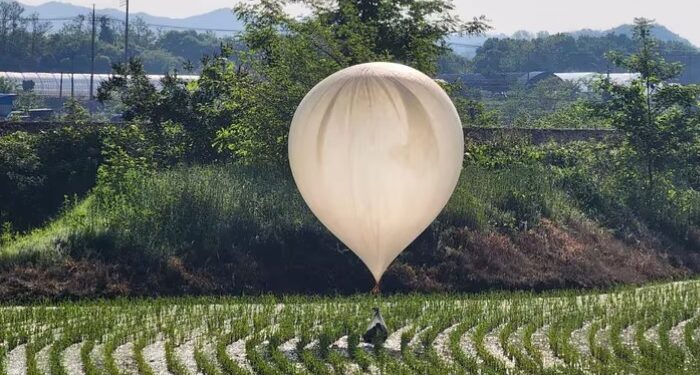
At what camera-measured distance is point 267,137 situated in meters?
34.0

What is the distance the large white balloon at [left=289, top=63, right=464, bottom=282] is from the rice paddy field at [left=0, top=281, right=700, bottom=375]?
2039 mm

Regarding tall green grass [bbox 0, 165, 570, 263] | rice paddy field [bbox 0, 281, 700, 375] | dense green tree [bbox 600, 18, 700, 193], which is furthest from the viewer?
dense green tree [bbox 600, 18, 700, 193]

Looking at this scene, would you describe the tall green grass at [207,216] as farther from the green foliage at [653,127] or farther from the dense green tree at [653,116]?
the dense green tree at [653,116]

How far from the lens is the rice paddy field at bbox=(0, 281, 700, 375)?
706 inches

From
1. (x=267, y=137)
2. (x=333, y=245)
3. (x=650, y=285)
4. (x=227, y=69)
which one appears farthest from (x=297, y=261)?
(x=227, y=69)

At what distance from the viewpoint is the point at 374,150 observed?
18.3m

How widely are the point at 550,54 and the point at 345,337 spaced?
528 feet

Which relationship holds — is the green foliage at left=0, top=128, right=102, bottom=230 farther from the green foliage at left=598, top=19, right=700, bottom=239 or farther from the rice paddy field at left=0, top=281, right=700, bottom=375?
the green foliage at left=598, top=19, right=700, bottom=239

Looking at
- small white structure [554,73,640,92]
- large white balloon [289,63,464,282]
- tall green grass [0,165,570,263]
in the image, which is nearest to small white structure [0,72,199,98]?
small white structure [554,73,640,92]

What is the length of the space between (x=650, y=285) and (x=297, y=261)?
892cm

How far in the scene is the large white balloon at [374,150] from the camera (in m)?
18.3

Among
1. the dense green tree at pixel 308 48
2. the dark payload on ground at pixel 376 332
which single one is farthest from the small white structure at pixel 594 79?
the dark payload on ground at pixel 376 332

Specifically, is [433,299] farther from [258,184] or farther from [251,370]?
[251,370]

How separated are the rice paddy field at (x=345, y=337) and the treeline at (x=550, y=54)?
133 metres
